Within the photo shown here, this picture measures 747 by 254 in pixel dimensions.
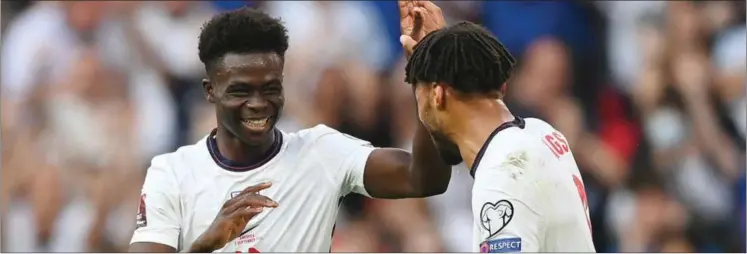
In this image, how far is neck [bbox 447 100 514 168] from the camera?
3.14 metres

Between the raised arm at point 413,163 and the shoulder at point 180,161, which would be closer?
the raised arm at point 413,163

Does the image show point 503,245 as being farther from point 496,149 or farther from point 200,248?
point 200,248

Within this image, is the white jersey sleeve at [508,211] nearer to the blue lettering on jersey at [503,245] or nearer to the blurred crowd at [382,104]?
the blue lettering on jersey at [503,245]

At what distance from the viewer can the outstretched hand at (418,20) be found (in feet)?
13.1

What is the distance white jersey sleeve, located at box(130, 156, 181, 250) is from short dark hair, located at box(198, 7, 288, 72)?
44cm

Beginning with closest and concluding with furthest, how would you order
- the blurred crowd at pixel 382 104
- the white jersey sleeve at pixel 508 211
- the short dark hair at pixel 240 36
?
the white jersey sleeve at pixel 508 211 < the short dark hair at pixel 240 36 < the blurred crowd at pixel 382 104

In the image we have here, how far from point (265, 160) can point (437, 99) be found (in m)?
1.12

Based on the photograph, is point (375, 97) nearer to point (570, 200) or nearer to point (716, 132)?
point (716, 132)

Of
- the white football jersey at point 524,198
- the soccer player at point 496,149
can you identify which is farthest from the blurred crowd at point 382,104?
the white football jersey at point 524,198

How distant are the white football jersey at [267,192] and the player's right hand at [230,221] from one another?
154 mm

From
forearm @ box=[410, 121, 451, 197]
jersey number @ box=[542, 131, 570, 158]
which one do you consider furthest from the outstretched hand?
jersey number @ box=[542, 131, 570, 158]

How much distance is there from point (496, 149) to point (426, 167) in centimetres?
98

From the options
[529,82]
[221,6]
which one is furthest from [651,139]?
[221,6]

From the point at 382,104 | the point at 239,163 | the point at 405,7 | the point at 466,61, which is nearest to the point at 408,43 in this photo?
the point at 405,7
